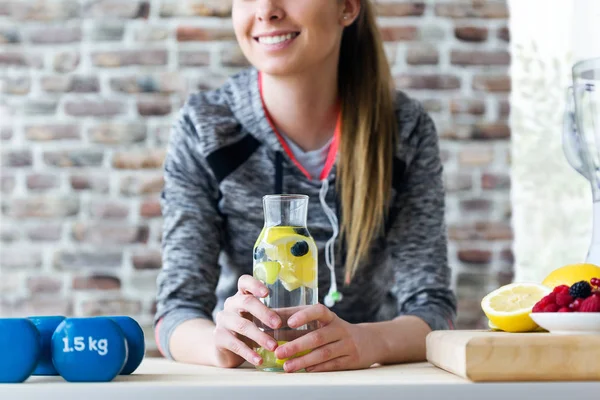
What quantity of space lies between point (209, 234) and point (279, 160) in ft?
0.64

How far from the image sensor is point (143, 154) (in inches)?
94.2

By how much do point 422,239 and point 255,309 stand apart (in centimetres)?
61

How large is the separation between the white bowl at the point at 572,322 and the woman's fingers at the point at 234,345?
1.06 ft

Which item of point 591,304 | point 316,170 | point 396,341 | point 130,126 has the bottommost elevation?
point 396,341

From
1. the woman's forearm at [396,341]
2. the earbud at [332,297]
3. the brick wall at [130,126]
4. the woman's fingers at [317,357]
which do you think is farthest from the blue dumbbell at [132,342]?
the brick wall at [130,126]

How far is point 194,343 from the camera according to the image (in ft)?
3.72

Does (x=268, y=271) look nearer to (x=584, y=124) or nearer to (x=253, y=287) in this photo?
(x=253, y=287)

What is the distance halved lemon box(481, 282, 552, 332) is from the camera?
91cm

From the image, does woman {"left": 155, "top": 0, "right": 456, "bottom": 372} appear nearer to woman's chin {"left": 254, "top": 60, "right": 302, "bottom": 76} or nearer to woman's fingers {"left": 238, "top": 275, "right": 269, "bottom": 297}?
woman's chin {"left": 254, "top": 60, "right": 302, "bottom": 76}

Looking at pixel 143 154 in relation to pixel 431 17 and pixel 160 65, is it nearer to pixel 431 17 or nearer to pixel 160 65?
pixel 160 65

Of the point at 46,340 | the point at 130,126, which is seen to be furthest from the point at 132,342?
the point at 130,126

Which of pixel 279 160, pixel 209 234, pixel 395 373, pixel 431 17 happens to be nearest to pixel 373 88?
pixel 279 160

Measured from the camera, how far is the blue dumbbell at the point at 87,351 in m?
0.77

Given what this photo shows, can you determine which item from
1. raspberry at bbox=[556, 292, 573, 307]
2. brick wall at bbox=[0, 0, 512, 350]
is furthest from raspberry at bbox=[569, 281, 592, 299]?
brick wall at bbox=[0, 0, 512, 350]
